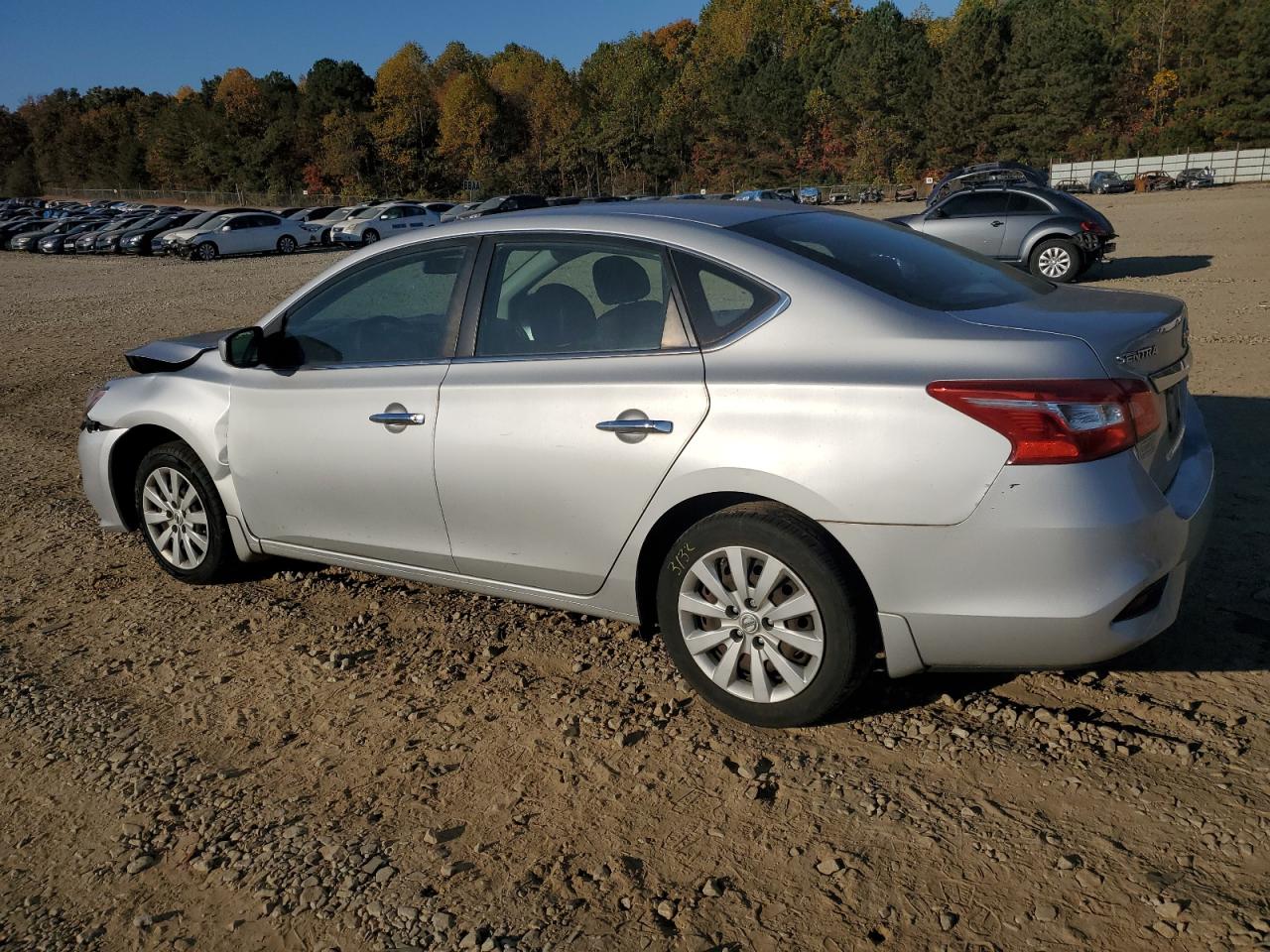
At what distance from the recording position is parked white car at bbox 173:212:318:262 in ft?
119

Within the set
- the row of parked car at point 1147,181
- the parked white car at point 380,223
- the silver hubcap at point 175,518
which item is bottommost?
the row of parked car at point 1147,181

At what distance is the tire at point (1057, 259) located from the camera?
16.1 metres

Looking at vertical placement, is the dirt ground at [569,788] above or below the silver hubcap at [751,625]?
below

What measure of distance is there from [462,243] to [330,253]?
34.8 m

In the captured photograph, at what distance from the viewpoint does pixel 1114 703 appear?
359cm

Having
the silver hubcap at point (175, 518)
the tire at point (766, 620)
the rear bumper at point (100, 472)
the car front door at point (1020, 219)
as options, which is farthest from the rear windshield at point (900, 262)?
the car front door at point (1020, 219)

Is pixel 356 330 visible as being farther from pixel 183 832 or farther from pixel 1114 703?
pixel 1114 703

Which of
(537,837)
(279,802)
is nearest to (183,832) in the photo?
(279,802)

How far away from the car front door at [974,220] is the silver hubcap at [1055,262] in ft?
2.13

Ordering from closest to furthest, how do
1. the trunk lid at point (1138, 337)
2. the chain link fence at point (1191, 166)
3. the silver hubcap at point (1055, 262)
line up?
the trunk lid at point (1138, 337)
the silver hubcap at point (1055, 262)
the chain link fence at point (1191, 166)

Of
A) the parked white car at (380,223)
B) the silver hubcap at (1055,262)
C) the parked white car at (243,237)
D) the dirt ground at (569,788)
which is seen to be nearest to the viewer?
the dirt ground at (569,788)

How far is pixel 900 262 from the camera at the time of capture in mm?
3775

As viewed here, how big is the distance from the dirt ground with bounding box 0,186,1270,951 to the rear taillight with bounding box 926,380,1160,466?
0.96 m

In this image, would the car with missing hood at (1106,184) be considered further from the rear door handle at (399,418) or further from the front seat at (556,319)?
the rear door handle at (399,418)
